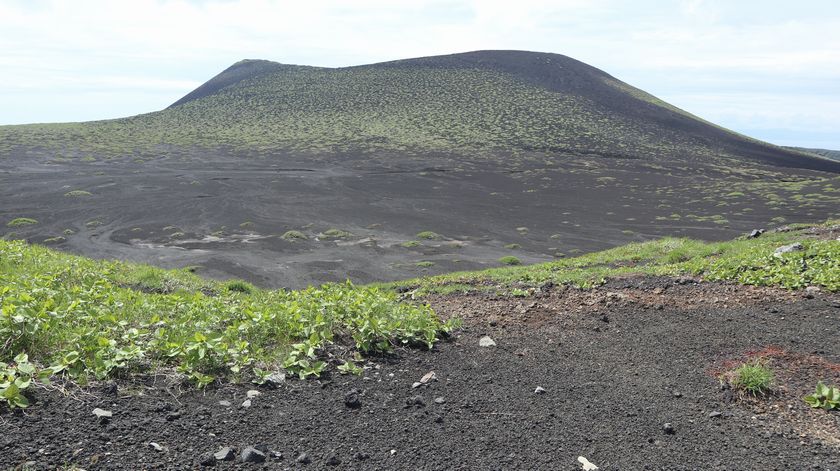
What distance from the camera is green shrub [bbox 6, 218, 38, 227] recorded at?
42509mm

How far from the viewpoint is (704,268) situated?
1382cm

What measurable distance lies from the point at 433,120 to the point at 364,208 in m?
67.8

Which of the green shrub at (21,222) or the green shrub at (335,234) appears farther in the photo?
the green shrub at (21,222)

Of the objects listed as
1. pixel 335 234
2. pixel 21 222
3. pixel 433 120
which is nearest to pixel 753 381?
pixel 335 234

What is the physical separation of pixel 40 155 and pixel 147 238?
55.6 metres

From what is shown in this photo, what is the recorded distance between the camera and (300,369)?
6.47m

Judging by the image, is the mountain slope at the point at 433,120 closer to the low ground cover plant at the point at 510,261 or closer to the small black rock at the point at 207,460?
the low ground cover plant at the point at 510,261

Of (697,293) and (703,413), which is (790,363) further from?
(697,293)

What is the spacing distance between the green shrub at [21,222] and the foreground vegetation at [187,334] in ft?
134

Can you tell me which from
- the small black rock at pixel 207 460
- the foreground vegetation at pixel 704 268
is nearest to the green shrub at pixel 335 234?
the foreground vegetation at pixel 704 268

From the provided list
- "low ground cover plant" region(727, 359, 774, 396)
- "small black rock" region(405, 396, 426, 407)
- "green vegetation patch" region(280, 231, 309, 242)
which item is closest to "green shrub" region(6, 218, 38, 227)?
"green vegetation patch" region(280, 231, 309, 242)

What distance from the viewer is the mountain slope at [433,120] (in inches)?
3846

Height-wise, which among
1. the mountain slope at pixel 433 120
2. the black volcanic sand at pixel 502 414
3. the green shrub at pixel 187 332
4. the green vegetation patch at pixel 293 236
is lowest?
the green vegetation patch at pixel 293 236

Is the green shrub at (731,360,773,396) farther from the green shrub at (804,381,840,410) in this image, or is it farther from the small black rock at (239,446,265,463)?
the small black rock at (239,446,265,463)
